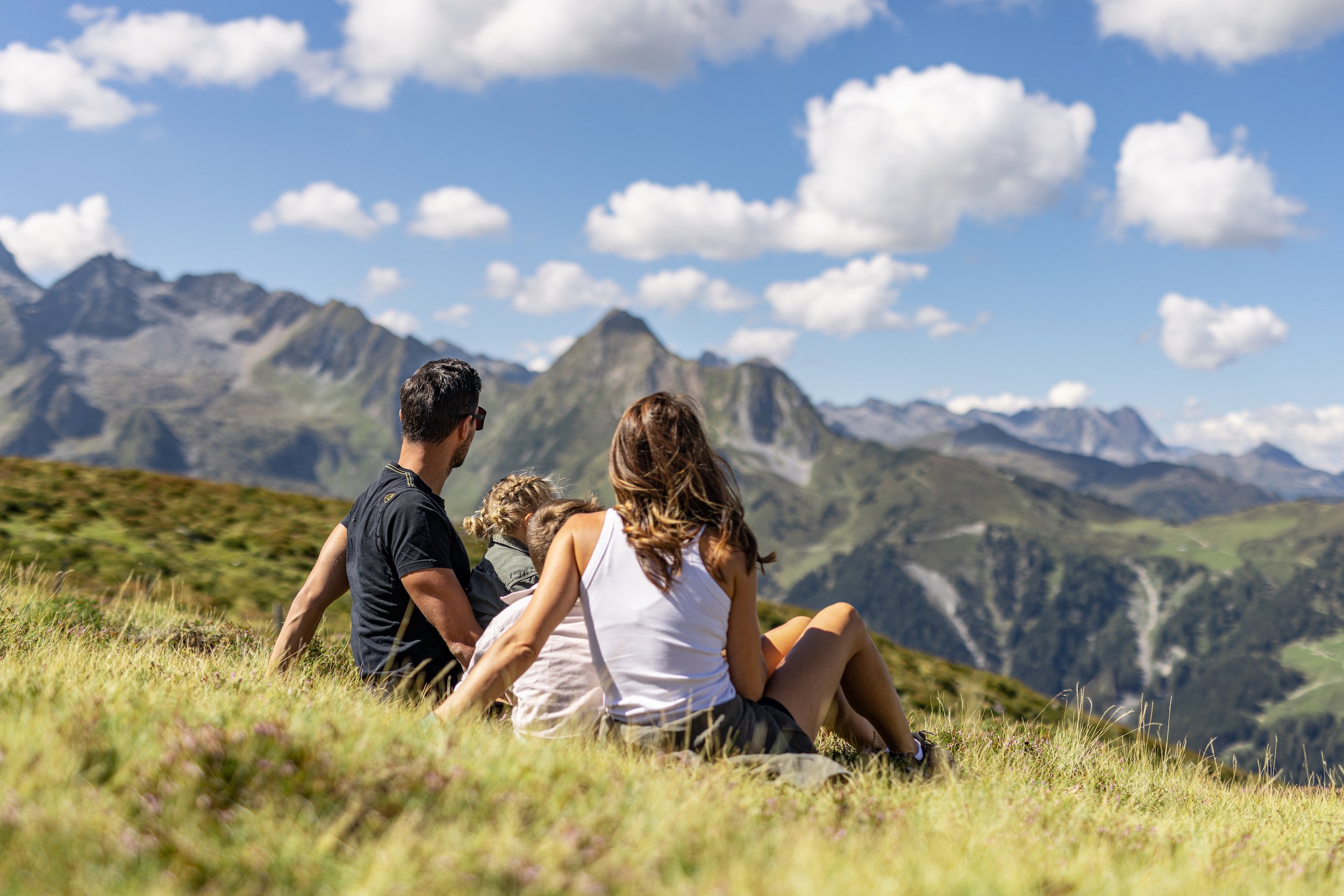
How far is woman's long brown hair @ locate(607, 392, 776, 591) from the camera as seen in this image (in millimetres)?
4867

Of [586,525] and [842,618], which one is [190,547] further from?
[842,618]

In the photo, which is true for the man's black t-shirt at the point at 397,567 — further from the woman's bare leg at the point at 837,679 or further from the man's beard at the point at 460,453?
the woman's bare leg at the point at 837,679

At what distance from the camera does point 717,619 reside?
501 centimetres

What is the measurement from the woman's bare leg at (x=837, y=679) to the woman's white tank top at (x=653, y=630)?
0.71m

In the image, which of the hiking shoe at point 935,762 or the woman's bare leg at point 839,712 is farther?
the woman's bare leg at point 839,712

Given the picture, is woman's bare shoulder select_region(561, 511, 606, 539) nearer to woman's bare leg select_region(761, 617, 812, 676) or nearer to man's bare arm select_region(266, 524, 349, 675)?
woman's bare leg select_region(761, 617, 812, 676)

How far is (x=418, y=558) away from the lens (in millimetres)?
5793

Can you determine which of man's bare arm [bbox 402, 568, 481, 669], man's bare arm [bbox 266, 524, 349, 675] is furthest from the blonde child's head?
man's bare arm [bbox 402, 568, 481, 669]

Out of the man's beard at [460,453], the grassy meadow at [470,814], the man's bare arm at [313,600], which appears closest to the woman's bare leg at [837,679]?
the grassy meadow at [470,814]

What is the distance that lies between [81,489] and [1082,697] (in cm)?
2195

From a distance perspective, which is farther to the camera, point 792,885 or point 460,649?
point 460,649

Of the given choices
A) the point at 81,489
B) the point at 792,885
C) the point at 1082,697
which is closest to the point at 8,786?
the point at 792,885

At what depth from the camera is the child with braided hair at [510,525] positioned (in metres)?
7.17

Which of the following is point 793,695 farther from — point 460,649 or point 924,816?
point 460,649
